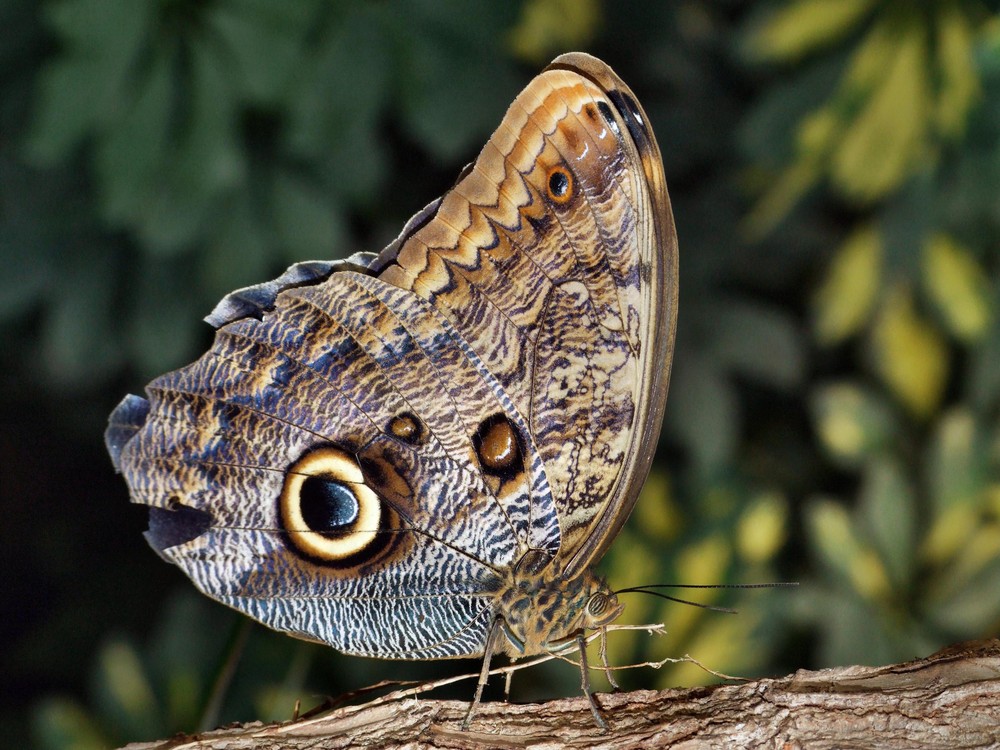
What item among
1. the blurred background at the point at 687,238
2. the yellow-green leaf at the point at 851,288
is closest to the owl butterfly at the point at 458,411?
the blurred background at the point at 687,238

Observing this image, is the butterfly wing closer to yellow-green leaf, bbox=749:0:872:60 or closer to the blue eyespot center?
the blue eyespot center

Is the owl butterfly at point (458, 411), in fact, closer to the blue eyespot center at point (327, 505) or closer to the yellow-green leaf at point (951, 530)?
the blue eyespot center at point (327, 505)

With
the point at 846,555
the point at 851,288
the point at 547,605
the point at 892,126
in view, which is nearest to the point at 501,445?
the point at 547,605

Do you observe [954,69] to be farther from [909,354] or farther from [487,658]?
[487,658]

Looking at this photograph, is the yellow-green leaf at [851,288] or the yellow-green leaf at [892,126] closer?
the yellow-green leaf at [892,126]

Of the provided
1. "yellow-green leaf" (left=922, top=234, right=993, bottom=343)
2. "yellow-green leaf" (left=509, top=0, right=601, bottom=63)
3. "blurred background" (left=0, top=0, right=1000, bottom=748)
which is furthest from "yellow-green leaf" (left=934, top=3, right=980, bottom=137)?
"yellow-green leaf" (left=509, top=0, right=601, bottom=63)

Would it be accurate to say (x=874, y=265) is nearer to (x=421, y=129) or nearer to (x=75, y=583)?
(x=421, y=129)
